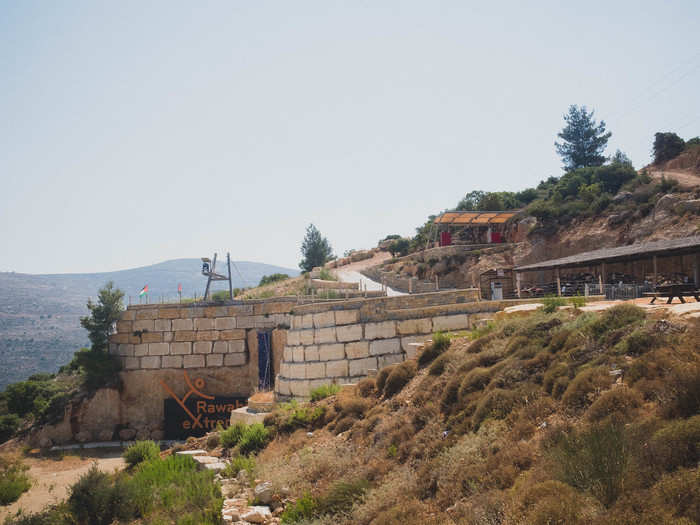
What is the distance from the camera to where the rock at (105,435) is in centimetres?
2756

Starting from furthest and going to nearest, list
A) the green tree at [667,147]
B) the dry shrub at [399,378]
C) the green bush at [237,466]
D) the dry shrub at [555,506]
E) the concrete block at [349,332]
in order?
the green tree at [667,147]
the concrete block at [349,332]
the dry shrub at [399,378]
the green bush at [237,466]
the dry shrub at [555,506]

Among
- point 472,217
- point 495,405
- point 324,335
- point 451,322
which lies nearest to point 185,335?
point 324,335

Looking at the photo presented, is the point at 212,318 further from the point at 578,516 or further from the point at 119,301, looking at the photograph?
the point at 578,516

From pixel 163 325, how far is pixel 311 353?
1263 centimetres

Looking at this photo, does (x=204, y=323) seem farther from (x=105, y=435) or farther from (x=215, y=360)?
(x=105, y=435)

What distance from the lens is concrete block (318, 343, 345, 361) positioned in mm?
18266

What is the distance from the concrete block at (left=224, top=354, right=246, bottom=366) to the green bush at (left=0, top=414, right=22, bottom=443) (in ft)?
37.6

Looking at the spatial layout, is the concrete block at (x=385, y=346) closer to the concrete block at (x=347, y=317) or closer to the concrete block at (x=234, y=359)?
the concrete block at (x=347, y=317)

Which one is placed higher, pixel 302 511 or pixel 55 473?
pixel 302 511

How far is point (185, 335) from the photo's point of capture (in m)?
28.0

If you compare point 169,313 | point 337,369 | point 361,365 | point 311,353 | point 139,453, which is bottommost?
point 139,453

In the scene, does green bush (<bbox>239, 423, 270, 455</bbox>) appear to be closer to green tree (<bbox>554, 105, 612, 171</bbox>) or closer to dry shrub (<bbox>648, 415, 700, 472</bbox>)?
dry shrub (<bbox>648, 415, 700, 472</bbox>)

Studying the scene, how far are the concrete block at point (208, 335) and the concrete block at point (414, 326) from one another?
12989mm

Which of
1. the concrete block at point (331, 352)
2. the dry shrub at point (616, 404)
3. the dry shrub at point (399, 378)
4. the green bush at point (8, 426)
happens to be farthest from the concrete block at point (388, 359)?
the green bush at point (8, 426)
